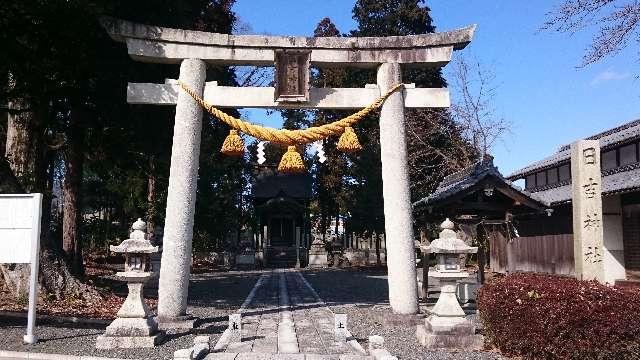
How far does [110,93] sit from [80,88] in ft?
2.68

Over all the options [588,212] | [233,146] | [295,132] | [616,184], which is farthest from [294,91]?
[616,184]

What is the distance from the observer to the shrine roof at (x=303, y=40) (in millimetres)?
9841

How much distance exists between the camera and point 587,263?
748 cm

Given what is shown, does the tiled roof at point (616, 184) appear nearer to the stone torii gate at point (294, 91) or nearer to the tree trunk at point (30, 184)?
the stone torii gate at point (294, 91)

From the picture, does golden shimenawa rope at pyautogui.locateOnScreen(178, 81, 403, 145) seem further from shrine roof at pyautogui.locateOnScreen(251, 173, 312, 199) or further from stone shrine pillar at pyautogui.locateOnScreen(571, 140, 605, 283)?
shrine roof at pyautogui.locateOnScreen(251, 173, 312, 199)

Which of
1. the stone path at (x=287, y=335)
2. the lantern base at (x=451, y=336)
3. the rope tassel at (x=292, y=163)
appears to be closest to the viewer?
the stone path at (x=287, y=335)

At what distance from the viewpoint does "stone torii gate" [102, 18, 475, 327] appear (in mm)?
9516

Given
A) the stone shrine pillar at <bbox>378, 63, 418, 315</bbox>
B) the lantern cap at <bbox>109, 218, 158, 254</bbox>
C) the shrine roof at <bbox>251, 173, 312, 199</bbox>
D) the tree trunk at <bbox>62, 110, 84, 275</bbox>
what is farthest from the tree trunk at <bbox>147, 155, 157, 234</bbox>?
the stone shrine pillar at <bbox>378, 63, 418, 315</bbox>

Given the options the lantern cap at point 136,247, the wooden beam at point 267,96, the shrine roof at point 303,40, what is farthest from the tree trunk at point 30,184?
the lantern cap at point 136,247

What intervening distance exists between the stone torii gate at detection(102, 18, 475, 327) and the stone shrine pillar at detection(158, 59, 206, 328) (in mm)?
19

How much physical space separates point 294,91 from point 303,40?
1.05 m

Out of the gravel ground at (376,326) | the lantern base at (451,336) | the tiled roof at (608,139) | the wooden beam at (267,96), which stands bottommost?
the gravel ground at (376,326)

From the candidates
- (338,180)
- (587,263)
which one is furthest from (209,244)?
(587,263)

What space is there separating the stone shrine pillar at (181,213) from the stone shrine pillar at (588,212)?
666cm
